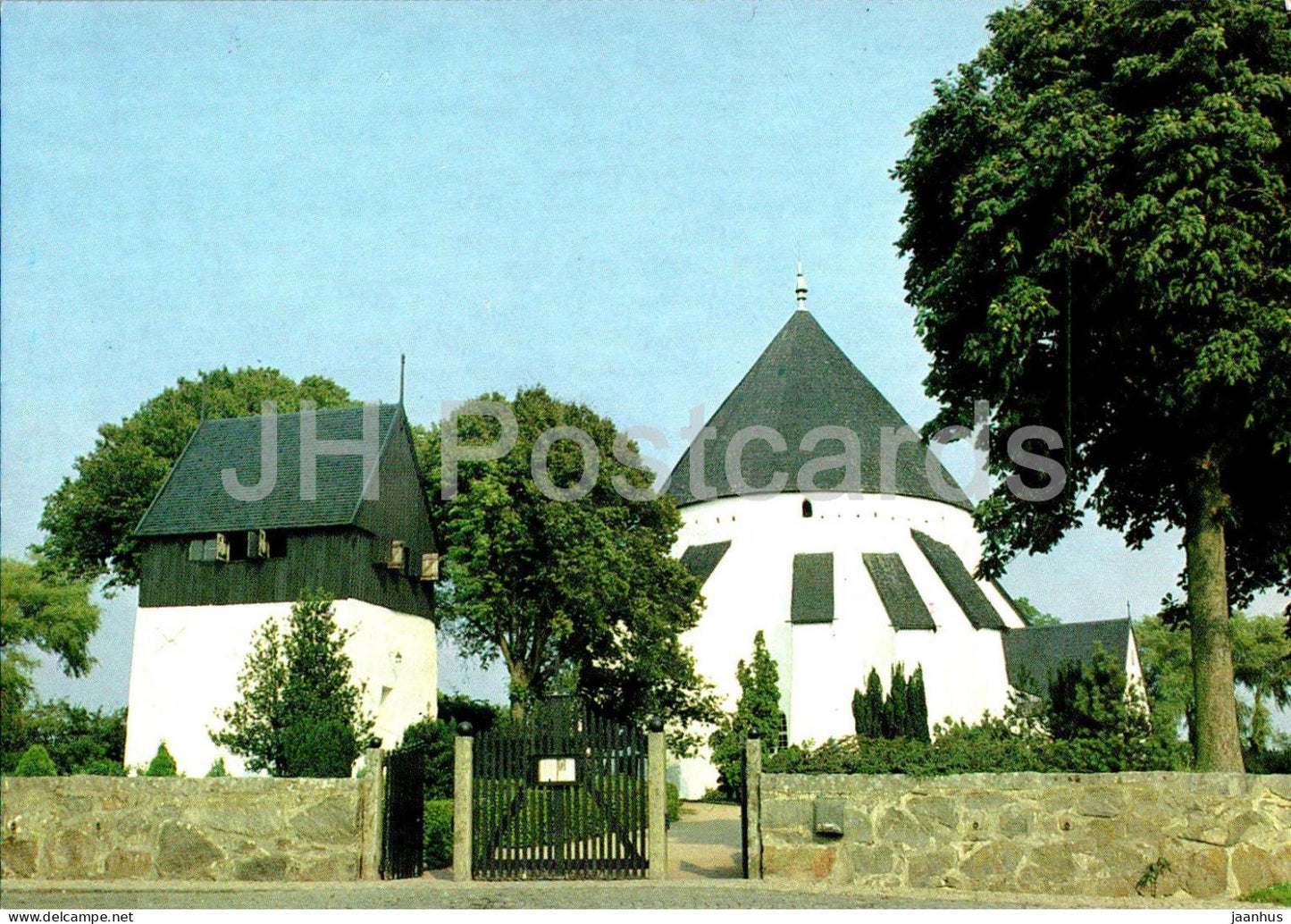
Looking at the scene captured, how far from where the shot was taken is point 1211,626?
639 inches

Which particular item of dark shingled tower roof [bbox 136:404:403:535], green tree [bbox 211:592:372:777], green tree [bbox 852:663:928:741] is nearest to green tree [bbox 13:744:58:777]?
green tree [bbox 211:592:372:777]

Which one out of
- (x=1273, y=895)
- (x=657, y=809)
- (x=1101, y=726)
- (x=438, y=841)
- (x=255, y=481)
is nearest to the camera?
(x=1273, y=895)

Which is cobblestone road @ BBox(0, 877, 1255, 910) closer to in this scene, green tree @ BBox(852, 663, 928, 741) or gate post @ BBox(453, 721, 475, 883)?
gate post @ BBox(453, 721, 475, 883)

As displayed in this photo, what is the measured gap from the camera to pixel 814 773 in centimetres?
1389

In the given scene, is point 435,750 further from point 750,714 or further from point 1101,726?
point 1101,726

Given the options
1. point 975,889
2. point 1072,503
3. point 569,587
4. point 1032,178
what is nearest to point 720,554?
point 569,587

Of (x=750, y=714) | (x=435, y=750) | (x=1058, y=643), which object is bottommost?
(x=435, y=750)

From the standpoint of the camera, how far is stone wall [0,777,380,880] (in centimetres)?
1415

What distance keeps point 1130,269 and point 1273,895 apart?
8355 mm

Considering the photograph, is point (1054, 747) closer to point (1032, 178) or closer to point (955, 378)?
point (955, 378)

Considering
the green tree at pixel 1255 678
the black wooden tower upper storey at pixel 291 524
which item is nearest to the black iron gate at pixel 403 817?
the black wooden tower upper storey at pixel 291 524

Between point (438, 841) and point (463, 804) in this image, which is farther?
point (438, 841)

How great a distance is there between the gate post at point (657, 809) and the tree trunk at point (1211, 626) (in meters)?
7.37

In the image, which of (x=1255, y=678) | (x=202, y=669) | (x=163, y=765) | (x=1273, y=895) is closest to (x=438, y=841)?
(x=163, y=765)
